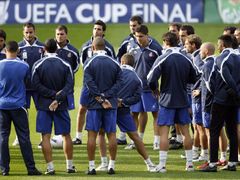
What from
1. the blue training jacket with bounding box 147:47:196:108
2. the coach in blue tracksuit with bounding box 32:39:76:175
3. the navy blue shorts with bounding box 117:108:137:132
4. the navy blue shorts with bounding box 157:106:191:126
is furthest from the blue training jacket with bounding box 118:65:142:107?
the coach in blue tracksuit with bounding box 32:39:76:175

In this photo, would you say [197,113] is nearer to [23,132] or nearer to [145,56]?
[145,56]

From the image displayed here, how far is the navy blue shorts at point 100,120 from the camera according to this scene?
16.0 metres

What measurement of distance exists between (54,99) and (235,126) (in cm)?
306

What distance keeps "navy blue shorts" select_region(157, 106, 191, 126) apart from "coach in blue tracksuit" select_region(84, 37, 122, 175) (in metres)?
0.81

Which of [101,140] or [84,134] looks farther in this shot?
[84,134]

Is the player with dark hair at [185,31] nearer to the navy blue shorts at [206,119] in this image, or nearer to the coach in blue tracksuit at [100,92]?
the navy blue shorts at [206,119]

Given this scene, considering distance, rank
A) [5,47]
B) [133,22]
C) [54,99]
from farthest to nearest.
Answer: [133,22] → [5,47] → [54,99]

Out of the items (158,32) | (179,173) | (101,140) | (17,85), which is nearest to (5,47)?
(17,85)

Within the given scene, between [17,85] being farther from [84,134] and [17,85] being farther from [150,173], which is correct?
[84,134]

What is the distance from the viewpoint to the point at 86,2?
34438mm

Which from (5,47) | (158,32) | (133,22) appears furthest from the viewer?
(158,32)

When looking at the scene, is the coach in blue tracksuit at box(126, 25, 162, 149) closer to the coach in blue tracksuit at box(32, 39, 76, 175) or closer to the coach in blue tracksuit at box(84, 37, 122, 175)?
the coach in blue tracksuit at box(84, 37, 122, 175)

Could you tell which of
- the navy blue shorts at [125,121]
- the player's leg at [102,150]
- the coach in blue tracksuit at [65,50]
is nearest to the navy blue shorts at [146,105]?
the coach in blue tracksuit at [65,50]

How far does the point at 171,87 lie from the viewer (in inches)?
640
